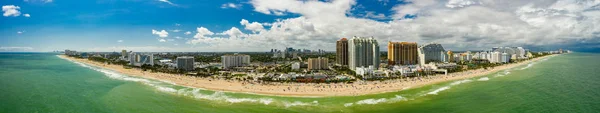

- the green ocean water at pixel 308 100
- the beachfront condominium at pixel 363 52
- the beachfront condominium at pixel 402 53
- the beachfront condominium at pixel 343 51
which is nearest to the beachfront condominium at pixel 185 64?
the green ocean water at pixel 308 100

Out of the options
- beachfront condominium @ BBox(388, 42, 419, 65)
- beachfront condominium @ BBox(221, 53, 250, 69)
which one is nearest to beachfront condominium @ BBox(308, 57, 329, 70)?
beachfront condominium @ BBox(388, 42, 419, 65)

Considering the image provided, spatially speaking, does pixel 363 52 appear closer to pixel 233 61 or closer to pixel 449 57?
pixel 233 61

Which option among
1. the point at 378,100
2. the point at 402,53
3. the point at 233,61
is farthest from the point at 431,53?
the point at 378,100

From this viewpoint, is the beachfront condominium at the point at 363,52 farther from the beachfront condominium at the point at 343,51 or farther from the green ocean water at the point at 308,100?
the green ocean water at the point at 308,100

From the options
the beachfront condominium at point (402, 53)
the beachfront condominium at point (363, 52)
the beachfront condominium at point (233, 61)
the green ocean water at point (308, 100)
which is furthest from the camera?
the beachfront condominium at point (402, 53)

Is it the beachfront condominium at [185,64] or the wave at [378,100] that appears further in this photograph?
the beachfront condominium at [185,64]

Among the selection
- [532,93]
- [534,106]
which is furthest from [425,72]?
[534,106]

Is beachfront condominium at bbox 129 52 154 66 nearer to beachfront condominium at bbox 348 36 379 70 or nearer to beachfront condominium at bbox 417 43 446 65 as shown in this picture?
beachfront condominium at bbox 348 36 379 70
